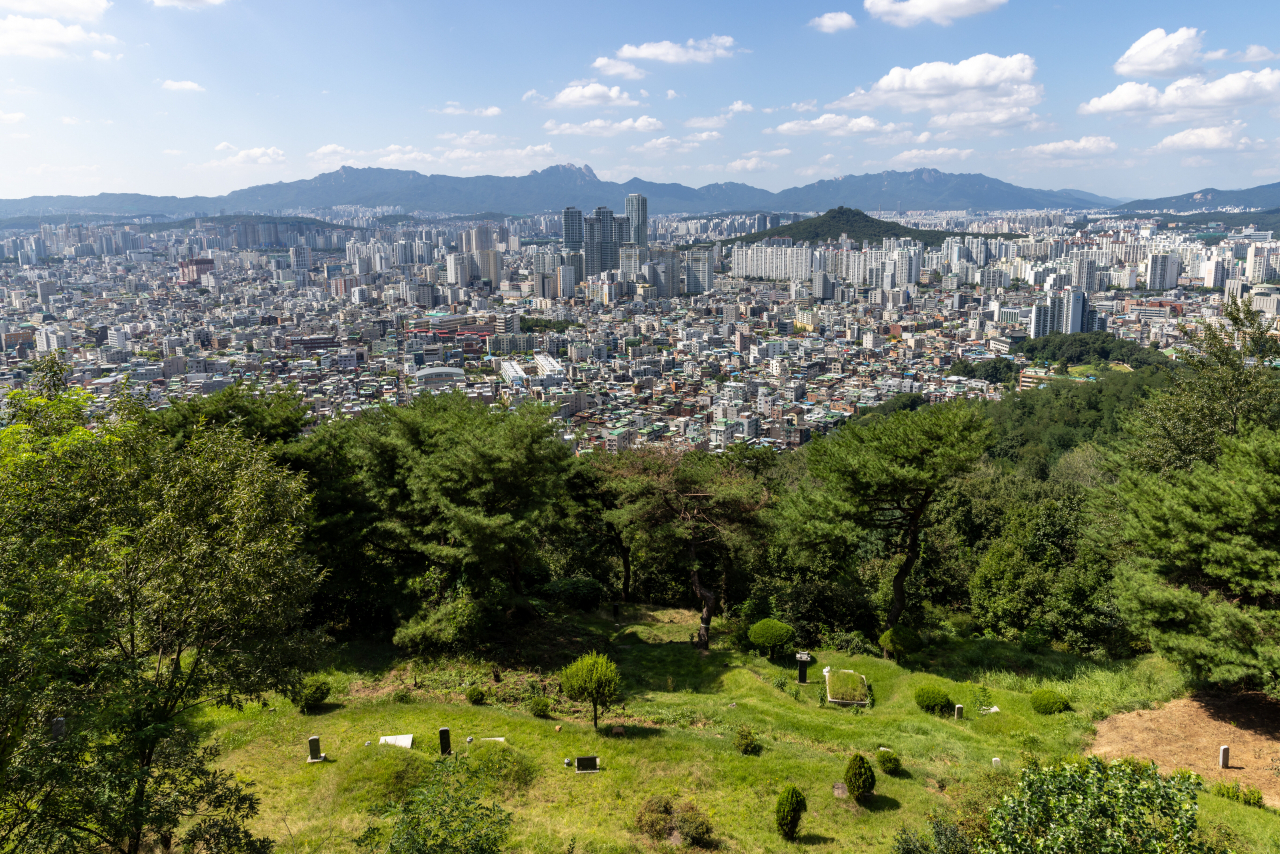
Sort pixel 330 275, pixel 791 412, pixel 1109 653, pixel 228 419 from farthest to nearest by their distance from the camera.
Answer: pixel 330 275
pixel 791 412
pixel 228 419
pixel 1109 653

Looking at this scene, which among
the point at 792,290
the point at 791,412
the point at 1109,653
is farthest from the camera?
the point at 792,290

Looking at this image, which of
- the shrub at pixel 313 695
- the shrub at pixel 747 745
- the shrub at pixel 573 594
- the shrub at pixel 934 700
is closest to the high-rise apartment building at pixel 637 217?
the shrub at pixel 573 594

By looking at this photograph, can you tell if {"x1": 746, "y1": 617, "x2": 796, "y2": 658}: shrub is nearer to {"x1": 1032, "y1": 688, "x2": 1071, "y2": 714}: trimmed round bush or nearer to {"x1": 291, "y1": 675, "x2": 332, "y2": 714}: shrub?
{"x1": 1032, "y1": 688, "x2": 1071, "y2": 714}: trimmed round bush

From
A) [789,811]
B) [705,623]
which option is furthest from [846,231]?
[789,811]

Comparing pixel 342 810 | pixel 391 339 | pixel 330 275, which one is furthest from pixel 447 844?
pixel 330 275

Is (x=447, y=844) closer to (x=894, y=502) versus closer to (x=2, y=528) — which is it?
(x=2, y=528)

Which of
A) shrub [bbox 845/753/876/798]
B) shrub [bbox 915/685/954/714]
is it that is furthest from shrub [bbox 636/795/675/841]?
shrub [bbox 915/685/954/714]

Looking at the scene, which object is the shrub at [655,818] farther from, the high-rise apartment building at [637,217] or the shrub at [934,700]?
the high-rise apartment building at [637,217]
